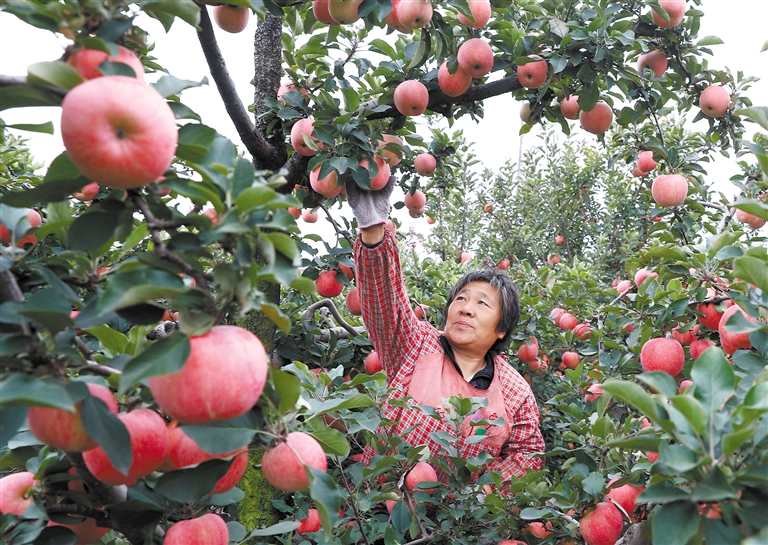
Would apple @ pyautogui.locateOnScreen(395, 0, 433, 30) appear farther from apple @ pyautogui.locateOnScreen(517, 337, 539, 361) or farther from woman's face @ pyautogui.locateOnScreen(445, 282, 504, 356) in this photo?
apple @ pyautogui.locateOnScreen(517, 337, 539, 361)

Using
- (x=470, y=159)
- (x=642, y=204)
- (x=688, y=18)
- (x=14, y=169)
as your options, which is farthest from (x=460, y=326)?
(x=642, y=204)

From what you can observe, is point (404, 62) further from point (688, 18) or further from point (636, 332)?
point (636, 332)

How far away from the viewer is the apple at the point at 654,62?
8.96 ft

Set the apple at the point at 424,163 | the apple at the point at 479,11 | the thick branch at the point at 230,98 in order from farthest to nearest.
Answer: the apple at the point at 424,163, the apple at the point at 479,11, the thick branch at the point at 230,98

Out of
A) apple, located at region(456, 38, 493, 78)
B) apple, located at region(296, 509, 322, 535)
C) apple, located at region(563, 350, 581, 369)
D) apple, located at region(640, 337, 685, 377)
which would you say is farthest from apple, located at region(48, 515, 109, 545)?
apple, located at region(563, 350, 581, 369)

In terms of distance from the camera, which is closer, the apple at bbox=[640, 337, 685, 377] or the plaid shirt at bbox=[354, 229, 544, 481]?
the apple at bbox=[640, 337, 685, 377]

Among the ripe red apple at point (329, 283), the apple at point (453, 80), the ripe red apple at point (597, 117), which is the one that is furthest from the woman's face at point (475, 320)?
the apple at point (453, 80)

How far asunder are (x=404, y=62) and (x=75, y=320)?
2043mm

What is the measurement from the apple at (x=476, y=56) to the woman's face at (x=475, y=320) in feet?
3.67

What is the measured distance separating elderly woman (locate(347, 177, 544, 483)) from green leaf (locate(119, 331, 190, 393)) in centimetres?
176

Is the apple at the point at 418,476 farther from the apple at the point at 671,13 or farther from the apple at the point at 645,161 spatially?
the apple at the point at 645,161

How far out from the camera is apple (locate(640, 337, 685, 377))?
6.38 feet

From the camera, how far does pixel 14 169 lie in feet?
9.99

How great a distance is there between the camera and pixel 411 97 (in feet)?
7.56
